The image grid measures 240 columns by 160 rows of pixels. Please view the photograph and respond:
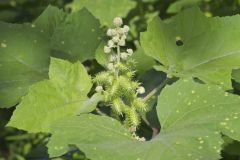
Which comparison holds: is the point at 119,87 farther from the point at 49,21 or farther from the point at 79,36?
the point at 49,21

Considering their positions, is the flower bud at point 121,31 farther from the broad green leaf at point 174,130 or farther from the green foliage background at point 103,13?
the green foliage background at point 103,13

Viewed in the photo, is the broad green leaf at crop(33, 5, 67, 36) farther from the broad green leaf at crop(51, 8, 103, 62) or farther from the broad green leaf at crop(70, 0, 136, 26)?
the broad green leaf at crop(70, 0, 136, 26)

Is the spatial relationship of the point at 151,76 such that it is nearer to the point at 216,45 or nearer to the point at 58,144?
the point at 216,45

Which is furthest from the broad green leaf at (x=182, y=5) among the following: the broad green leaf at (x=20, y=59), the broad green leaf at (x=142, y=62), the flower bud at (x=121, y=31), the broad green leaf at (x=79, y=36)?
the flower bud at (x=121, y=31)

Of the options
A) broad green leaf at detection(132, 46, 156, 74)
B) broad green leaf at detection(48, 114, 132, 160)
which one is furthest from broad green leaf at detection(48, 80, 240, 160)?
broad green leaf at detection(132, 46, 156, 74)

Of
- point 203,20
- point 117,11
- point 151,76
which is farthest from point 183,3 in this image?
point 203,20

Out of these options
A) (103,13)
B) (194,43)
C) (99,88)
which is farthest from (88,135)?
(103,13)
